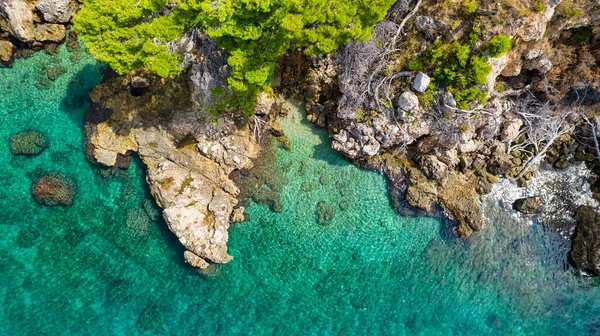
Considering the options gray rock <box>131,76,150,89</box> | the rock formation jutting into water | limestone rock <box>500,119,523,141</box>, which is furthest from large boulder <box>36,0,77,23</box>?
limestone rock <box>500,119,523,141</box>

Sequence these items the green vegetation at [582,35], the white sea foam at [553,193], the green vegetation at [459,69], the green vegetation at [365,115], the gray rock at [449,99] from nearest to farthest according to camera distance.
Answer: the green vegetation at [459,69] → the green vegetation at [582,35] → the gray rock at [449,99] → the green vegetation at [365,115] → the white sea foam at [553,193]

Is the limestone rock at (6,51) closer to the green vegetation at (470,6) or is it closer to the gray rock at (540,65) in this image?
the green vegetation at (470,6)

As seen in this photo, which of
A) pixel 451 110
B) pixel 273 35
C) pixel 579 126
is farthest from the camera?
pixel 579 126

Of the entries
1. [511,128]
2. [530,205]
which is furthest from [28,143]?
[530,205]

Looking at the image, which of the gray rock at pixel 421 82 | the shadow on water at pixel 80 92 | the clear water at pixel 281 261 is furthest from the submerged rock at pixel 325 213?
the shadow on water at pixel 80 92

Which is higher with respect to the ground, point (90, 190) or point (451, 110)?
point (451, 110)

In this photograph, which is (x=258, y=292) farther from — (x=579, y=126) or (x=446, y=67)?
(x=579, y=126)

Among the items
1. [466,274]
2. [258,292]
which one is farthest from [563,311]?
[258,292]
